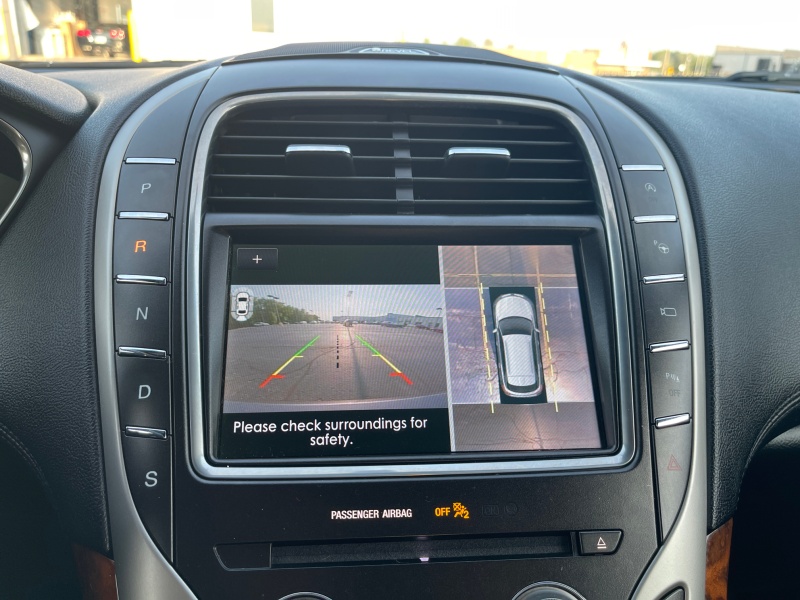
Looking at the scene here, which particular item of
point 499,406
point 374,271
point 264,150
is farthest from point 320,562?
point 264,150

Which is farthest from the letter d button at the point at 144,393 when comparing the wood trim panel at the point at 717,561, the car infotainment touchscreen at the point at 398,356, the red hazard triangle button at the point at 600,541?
the wood trim panel at the point at 717,561

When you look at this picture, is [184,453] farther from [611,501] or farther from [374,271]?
[611,501]

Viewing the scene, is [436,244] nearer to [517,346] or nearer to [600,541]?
[517,346]

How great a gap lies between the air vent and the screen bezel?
0.06 meters

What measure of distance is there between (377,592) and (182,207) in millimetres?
908

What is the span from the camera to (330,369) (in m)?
1.51

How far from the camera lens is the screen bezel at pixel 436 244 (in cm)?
148

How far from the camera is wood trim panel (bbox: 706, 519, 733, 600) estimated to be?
5.36ft

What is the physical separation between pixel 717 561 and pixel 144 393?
1.33 meters

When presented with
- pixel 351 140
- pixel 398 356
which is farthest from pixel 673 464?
pixel 351 140

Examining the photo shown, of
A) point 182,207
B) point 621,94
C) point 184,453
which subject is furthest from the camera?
point 621,94

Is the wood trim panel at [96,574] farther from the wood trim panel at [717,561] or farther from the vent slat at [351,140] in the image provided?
the wood trim panel at [717,561]

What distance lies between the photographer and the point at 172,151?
5.34 ft

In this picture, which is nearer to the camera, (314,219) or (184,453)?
(184,453)
